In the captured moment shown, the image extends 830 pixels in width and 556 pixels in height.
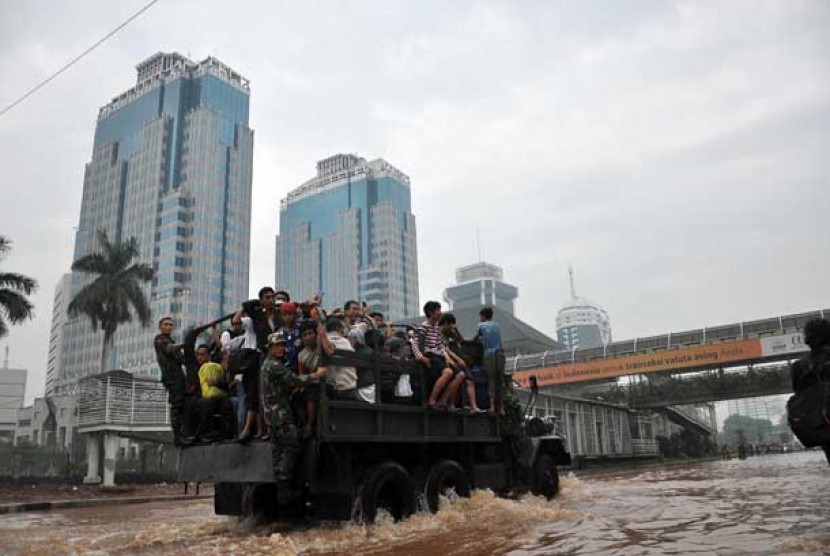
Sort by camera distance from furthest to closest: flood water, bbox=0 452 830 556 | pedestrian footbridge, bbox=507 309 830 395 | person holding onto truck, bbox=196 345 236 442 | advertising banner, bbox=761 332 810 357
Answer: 1. pedestrian footbridge, bbox=507 309 830 395
2. advertising banner, bbox=761 332 810 357
3. person holding onto truck, bbox=196 345 236 442
4. flood water, bbox=0 452 830 556

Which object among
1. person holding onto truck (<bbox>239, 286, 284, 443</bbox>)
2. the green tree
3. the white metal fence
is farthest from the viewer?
the green tree

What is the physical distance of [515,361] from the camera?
48188mm

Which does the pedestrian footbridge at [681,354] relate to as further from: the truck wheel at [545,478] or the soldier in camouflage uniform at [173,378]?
the soldier in camouflage uniform at [173,378]

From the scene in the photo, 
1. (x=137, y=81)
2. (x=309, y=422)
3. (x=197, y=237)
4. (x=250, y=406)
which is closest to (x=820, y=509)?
(x=309, y=422)

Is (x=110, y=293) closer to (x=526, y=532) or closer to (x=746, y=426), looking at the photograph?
(x=526, y=532)

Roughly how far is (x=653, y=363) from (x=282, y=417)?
119 feet

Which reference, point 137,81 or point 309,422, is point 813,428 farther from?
point 137,81

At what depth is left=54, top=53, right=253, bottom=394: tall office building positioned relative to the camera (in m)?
109

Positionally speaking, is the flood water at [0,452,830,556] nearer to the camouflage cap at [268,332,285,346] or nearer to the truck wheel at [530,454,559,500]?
the truck wheel at [530,454,559,500]

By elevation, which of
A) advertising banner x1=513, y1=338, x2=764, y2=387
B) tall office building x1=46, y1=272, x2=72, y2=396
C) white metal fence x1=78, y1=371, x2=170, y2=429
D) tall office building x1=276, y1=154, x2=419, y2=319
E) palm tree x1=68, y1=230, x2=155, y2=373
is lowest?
white metal fence x1=78, y1=371, x2=170, y2=429

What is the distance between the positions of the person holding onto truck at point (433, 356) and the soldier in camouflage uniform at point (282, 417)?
2.13m

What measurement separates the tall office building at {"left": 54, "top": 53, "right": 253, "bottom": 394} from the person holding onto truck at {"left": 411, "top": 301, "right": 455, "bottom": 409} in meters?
101

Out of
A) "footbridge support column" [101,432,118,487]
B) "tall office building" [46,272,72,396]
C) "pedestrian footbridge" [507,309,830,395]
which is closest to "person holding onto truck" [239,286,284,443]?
"footbridge support column" [101,432,118,487]

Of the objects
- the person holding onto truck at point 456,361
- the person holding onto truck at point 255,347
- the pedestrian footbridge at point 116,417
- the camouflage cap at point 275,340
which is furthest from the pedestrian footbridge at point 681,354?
the camouflage cap at point 275,340
